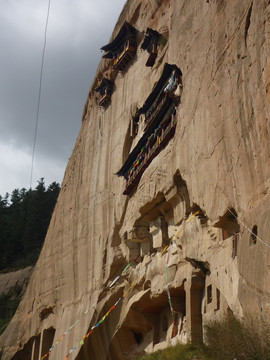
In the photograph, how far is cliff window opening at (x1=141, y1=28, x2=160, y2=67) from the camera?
19.9 metres

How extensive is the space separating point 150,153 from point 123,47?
768 cm

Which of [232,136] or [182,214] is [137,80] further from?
[232,136]

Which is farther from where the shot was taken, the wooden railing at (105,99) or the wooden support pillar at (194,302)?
the wooden railing at (105,99)

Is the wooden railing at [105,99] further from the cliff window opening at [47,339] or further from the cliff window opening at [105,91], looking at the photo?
the cliff window opening at [47,339]

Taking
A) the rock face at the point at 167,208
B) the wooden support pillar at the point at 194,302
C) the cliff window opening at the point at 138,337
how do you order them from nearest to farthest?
the rock face at the point at 167,208, the wooden support pillar at the point at 194,302, the cliff window opening at the point at 138,337

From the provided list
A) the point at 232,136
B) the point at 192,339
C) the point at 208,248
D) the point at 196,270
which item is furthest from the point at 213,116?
the point at 192,339

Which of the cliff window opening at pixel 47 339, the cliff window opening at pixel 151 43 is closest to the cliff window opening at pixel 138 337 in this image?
the cliff window opening at pixel 47 339

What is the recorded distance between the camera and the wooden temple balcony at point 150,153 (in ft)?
52.5

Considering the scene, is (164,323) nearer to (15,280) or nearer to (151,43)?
(151,43)

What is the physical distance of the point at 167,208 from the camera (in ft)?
54.3

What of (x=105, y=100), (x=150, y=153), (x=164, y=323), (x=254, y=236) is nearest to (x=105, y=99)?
(x=105, y=100)

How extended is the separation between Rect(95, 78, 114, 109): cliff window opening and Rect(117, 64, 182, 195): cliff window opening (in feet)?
15.7

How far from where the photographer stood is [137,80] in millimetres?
21312

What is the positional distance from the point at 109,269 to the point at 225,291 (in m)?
8.11
